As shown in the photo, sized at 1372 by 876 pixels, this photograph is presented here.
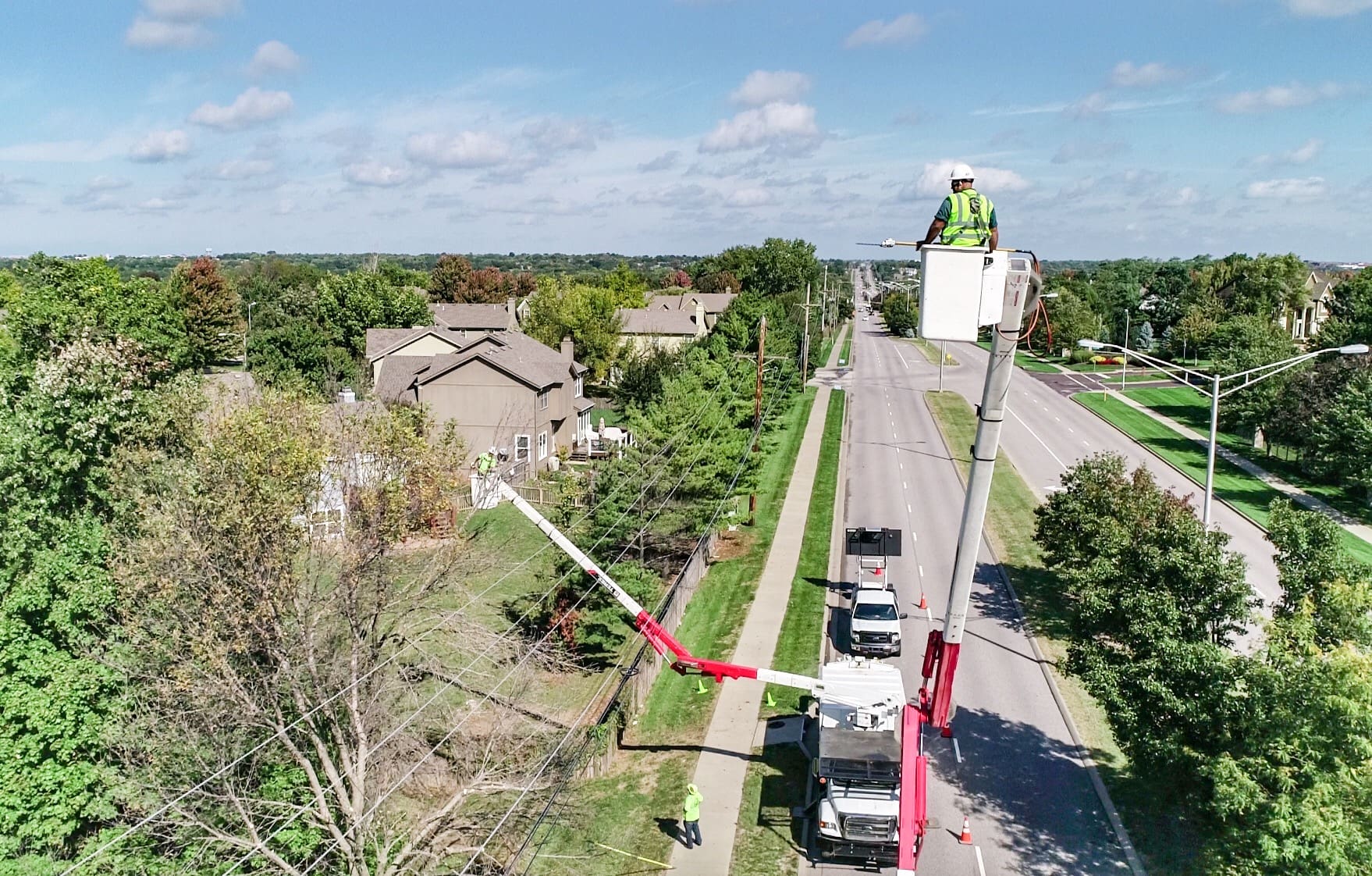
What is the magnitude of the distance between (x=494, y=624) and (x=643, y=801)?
10024mm

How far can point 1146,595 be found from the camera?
16.4 m

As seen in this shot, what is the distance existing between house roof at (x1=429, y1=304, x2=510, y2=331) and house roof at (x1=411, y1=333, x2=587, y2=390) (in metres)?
35.5

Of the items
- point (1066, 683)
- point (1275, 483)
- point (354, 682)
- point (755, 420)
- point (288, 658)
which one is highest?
point (755, 420)

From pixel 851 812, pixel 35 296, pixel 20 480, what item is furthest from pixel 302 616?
pixel 35 296

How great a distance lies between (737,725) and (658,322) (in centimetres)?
7385

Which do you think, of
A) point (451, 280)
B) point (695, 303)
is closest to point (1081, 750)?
point (695, 303)

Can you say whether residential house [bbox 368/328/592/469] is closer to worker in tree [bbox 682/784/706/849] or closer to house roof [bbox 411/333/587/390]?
house roof [bbox 411/333/587/390]

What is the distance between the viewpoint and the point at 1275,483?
4831cm

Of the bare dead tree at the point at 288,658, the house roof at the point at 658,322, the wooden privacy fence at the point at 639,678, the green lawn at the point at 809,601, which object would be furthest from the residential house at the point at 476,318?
the bare dead tree at the point at 288,658

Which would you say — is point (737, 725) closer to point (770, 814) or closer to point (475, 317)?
point (770, 814)

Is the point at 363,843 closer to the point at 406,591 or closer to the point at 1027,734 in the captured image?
the point at 406,591

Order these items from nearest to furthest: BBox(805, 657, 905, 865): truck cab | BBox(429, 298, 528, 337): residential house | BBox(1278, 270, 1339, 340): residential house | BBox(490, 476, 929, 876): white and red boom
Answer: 1. BBox(490, 476, 929, 876): white and red boom
2. BBox(805, 657, 905, 865): truck cab
3. BBox(429, 298, 528, 337): residential house
4. BBox(1278, 270, 1339, 340): residential house

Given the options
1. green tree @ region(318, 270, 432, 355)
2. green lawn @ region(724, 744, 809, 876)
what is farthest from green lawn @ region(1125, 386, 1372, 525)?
green tree @ region(318, 270, 432, 355)

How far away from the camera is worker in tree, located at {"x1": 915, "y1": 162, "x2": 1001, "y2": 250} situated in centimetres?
887
